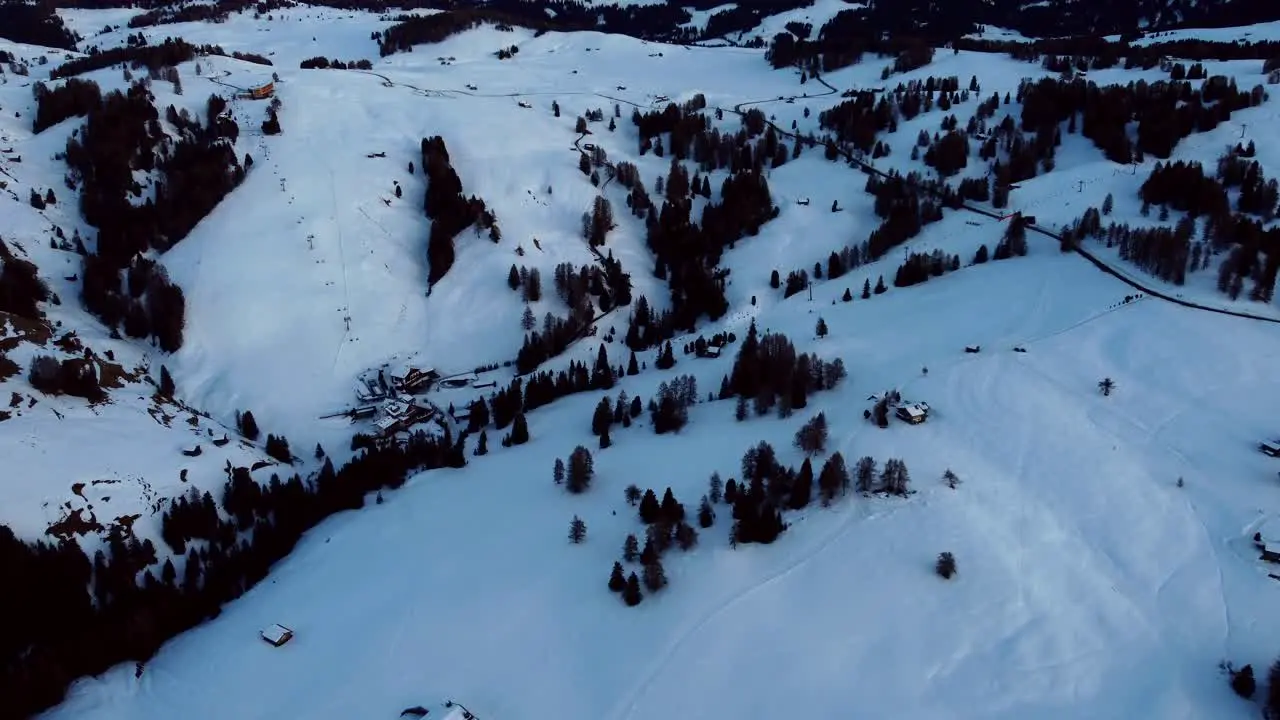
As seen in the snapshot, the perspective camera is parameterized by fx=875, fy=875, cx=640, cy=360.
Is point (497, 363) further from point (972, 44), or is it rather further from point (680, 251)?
point (972, 44)

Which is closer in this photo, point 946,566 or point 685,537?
point 946,566

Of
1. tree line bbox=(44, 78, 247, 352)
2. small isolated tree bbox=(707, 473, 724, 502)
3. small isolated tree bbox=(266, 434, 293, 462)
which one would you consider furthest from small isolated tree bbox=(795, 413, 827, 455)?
tree line bbox=(44, 78, 247, 352)

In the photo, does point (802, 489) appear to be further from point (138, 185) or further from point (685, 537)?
point (138, 185)

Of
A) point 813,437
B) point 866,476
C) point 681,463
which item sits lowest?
point 681,463

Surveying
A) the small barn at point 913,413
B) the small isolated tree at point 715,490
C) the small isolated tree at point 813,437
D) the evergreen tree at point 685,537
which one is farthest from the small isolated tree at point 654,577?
the small barn at point 913,413

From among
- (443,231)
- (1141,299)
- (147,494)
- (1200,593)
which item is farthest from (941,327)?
(147,494)

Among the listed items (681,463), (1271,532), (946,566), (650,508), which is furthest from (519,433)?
(1271,532)
